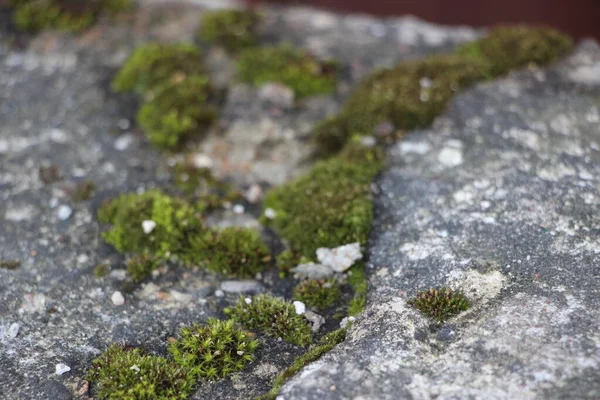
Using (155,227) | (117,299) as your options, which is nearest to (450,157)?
(155,227)

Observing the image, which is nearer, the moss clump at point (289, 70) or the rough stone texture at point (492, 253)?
the rough stone texture at point (492, 253)

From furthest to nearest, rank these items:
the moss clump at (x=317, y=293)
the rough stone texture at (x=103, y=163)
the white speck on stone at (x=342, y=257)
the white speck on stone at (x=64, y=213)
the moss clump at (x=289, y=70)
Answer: the moss clump at (x=289, y=70), the white speck on stone at (x=64, y=213), the white speck on stone at (x=342, y=257), the moss clump at (x=317, y=293), the rough stone texture at (x=103, y=163)

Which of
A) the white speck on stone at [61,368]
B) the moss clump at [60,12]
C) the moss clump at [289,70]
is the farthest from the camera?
the moss clump at [60,12]

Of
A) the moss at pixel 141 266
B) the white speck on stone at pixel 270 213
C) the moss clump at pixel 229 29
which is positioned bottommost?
the moss at pixel 141 266

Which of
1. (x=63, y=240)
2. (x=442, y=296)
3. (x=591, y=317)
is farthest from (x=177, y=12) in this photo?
(x=591, y=317)

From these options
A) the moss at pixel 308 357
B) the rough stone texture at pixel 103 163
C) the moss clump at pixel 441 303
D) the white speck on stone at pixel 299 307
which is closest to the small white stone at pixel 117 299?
the rough stone texture at pixel 103 163

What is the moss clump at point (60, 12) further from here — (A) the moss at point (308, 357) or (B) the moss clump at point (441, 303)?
(B) the moss clump at point (441, 303)
